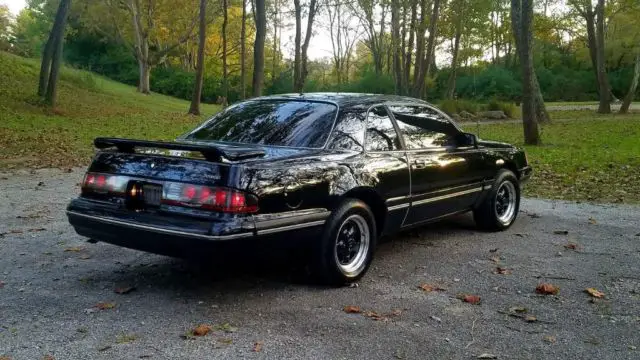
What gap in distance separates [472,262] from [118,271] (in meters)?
3.16

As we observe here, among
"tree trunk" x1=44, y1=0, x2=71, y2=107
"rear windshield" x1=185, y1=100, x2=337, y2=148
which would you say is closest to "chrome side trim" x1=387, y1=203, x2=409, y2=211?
"rear windshield" x1=185, y1=100, x2=337, y2=148

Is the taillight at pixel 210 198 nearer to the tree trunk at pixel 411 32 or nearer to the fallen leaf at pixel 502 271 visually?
the fallen leaf at pixel 502 271

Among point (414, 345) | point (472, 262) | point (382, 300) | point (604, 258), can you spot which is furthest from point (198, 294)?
point (604, 258)

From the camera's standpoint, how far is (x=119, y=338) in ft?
11.8

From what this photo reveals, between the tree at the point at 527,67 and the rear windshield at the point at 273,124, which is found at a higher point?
the tree at the point at 527,67

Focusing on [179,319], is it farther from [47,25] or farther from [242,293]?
[47,25]

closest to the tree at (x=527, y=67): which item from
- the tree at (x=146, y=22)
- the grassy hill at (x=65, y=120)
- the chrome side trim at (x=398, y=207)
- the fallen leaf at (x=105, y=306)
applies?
the grassy hill at (x=65, y=120)

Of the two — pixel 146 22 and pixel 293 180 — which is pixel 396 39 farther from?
pixel 293 180

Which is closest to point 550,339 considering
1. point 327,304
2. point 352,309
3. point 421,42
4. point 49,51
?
point 352,309

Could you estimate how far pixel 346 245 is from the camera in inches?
191

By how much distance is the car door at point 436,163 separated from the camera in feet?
18.3

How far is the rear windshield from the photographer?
5004 millimetres

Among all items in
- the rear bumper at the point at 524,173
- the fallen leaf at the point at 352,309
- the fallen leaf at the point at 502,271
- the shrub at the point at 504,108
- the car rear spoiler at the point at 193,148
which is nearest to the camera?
the car rear spoiler at the point at 193,148

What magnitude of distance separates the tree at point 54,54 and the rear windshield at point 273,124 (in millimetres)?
18253
